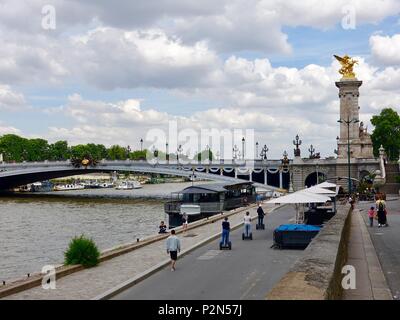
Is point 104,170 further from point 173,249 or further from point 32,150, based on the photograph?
point 32,150

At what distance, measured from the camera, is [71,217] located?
6300cm

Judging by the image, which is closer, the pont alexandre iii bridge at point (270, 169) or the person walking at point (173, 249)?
the person walking at point (173, 249)

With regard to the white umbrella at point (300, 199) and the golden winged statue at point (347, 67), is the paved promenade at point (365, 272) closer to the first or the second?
the white umbrella at point (300, 199)

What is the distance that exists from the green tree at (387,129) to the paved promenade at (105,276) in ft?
301

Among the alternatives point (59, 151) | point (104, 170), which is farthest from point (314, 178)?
point (59, 151)

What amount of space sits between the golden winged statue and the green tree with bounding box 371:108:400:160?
28687mm

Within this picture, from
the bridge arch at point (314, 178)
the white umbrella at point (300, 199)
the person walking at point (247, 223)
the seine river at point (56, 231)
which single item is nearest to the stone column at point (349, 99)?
the bridge arch at point (314, 178)

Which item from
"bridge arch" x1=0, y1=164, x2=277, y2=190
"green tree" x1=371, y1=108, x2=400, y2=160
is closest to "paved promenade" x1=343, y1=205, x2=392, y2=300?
"bridge arch" x1=0, y1=164, x2=277, y2=190

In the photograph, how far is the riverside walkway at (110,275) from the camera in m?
16.5

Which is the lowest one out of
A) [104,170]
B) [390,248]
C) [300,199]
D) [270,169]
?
[390,248]

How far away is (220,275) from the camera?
62.4 feet

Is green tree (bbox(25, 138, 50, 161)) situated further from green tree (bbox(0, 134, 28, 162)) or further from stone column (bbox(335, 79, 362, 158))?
stone column (bbox(335, 79, 362, 158))

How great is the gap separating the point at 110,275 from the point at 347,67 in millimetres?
73086
